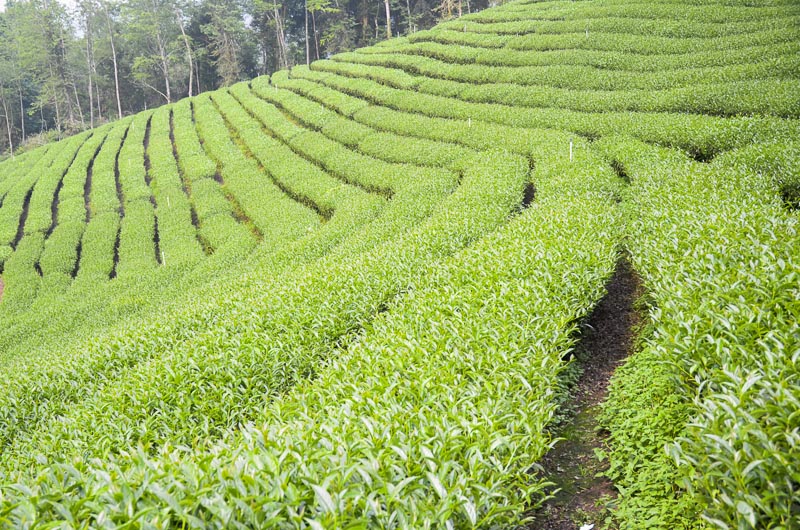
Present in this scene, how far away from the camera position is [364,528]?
2.98 m

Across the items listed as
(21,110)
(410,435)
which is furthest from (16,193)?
(21,110)

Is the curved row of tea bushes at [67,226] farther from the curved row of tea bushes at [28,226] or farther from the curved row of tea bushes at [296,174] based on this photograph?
the curved row of tea bushes at [296,174]

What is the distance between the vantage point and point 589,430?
6.02 m

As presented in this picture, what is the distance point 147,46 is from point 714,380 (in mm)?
83527

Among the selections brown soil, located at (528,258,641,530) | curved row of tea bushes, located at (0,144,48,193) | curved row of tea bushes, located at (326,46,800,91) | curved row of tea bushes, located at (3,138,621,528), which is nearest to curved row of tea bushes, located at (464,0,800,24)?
curved row of tea bushes, located at (326,46,800,91)

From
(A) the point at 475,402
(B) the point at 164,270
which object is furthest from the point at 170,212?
(A) the point at 475,402

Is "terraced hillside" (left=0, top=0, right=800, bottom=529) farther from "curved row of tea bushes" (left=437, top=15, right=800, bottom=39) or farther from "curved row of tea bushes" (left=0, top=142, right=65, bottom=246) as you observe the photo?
"curved row of tea bushes" (left=0, top=142, right=65, bottom=246)

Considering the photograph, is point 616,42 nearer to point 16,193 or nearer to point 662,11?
point 662,11

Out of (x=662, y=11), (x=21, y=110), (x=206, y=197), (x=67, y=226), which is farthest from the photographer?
(x=21, y=110)

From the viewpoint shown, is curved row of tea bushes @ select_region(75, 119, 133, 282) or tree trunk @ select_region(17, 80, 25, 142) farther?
tree trunk @ select_region(17, 80, 25, 142)

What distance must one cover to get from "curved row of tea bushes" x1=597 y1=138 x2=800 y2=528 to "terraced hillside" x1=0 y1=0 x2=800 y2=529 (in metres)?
0.03

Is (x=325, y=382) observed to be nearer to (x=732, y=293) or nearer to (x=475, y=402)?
(x=475, y=402)

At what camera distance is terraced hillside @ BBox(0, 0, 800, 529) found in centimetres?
351

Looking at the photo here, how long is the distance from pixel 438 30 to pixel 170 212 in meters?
29.5
